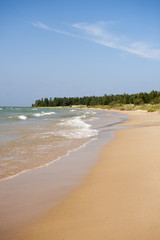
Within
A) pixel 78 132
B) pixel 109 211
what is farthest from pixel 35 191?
pixel 78 132

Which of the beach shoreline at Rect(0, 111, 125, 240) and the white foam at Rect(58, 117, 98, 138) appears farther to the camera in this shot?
the white foam at Rect(58, 117, 98, 138)

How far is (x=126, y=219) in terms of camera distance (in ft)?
9.66

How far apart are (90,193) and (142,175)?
153cm

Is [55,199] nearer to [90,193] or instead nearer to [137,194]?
[90,193]

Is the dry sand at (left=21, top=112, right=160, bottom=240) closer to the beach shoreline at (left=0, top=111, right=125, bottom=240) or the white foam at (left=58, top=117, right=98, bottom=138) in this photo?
the beach shoreline at (left=0, top=111, right=125, bottom=240)

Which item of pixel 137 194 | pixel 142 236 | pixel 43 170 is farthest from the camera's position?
pixel 43 170

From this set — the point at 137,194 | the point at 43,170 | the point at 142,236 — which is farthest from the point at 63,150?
the point at 142,236

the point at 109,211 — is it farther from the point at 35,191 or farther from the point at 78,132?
the point at 78,132

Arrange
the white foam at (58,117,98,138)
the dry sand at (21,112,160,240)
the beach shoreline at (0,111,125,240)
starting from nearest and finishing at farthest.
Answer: the dry sand at (21,112,160,240), the beach shoreline at (0,111,125,240), the white foam at (58,117,98,138)

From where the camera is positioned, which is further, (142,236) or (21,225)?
(21,225)

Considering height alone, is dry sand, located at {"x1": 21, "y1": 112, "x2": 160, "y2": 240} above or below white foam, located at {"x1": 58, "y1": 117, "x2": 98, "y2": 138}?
above

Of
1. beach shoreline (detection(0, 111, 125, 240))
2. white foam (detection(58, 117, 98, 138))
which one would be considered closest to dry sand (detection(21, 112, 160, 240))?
beach shoreline (detection(0, 111, 125, 240))

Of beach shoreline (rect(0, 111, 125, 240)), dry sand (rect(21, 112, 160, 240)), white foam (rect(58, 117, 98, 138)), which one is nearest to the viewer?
dry sand (rect(21, 112, 160, 240))

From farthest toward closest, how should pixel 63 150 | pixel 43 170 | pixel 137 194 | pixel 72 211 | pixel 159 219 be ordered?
pixel 63 150 < pixel 43 170 < pixel 137 194 < pixel 72 211 < pixel 159 219
